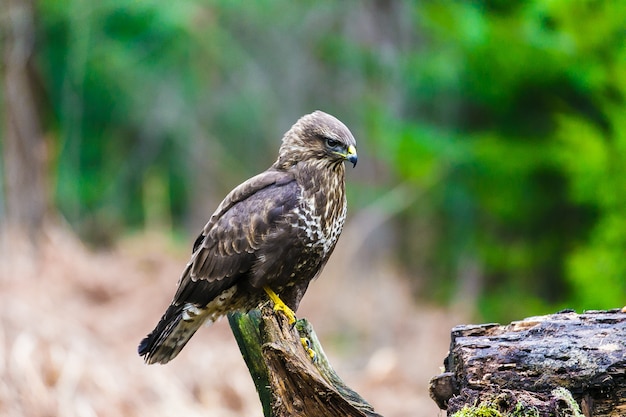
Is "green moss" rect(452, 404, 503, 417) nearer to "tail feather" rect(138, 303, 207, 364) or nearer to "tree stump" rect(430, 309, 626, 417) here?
"tree stump" rect(430, 309, 626, 417)

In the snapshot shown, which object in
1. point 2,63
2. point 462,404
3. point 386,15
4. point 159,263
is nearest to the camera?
point 462,404

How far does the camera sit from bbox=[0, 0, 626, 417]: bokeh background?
7.28 meters

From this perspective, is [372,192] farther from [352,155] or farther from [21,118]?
[352,155]

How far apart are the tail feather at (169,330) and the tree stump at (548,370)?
164cm

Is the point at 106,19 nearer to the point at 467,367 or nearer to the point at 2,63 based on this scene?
the point at 2,63

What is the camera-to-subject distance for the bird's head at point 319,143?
13.4 ft

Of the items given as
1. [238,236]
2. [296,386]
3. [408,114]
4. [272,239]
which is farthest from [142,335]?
[296,386]

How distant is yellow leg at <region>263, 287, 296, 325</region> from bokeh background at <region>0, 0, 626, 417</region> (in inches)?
101

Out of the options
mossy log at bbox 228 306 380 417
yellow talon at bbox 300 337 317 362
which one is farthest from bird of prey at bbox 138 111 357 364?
mossy log at bbox 228 306 380 417

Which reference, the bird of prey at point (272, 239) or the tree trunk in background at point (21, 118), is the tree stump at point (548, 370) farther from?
the tree trunk in background at point (21, 118)

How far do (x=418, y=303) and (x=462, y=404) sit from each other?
9366 mm

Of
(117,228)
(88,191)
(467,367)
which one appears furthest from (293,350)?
(88,191)

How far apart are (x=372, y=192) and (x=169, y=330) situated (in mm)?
7411

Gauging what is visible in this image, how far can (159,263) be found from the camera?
35.2ft
